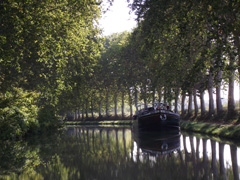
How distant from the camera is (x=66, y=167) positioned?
11.4 metres

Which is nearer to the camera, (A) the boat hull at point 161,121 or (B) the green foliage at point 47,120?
(A) the boat hull at point 161,121

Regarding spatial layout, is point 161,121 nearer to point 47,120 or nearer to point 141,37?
point 141,37

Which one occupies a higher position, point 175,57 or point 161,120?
point 175,57

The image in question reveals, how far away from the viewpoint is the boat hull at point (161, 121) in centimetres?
2733

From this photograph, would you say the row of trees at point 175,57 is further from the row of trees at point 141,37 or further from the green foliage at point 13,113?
the green foliage at point 13,113

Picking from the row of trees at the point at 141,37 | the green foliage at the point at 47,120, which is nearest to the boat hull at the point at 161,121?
the row of trees at the point at 141,37

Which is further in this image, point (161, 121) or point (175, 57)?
point (161, 121)

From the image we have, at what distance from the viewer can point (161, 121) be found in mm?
27281

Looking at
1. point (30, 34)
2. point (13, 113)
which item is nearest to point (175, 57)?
point (30, 34)

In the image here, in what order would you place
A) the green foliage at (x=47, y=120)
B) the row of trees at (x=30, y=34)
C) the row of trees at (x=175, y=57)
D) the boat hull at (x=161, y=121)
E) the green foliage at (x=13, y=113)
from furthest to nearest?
the green foliage at (x=47, y=120) < the boat hull at (x=161, y=121) < the green foliage at (x=13, y=113) < the row of trees at (x=30, y=34) < the row of trees at (x=175, y=57)

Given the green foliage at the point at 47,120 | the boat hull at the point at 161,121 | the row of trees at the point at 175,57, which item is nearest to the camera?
the row of trees at the point at 175,57

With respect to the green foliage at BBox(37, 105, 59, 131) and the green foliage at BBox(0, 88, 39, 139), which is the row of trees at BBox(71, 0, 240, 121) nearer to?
the green foliage at BBox(37, 105, 59, 131)

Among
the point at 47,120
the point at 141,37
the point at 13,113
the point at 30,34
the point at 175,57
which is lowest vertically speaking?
the point at 47,120

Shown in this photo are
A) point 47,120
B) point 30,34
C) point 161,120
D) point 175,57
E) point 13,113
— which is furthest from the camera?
point 47,120
